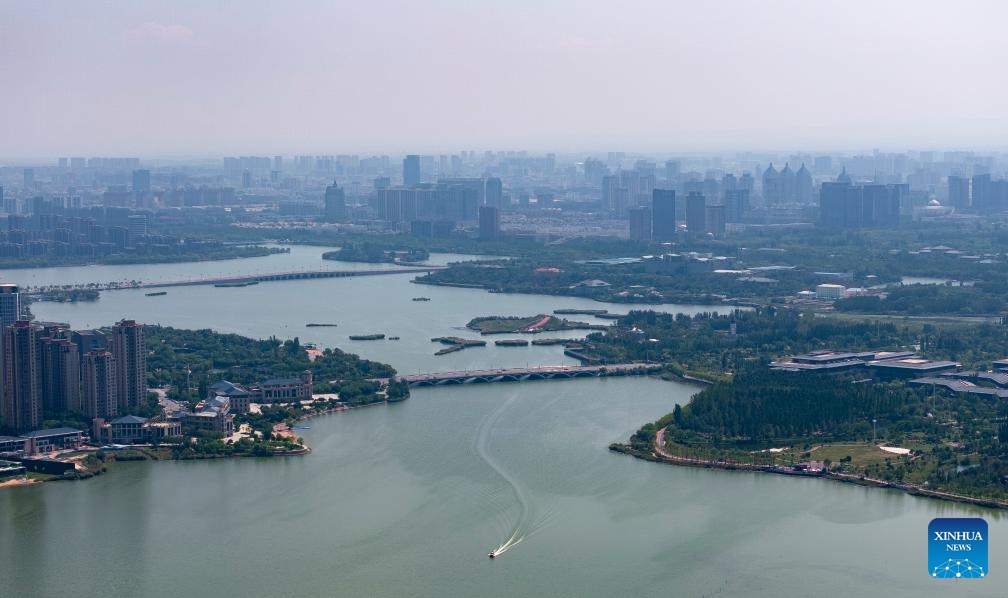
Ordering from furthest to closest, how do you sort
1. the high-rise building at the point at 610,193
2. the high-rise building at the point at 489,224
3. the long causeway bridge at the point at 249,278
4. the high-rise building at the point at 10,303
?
the high-rise building at the point at 610,193, the high-rise building at the point at 489,224, the long causeway bridge at the point at 249,278, the high-rise building at the point at 10,303

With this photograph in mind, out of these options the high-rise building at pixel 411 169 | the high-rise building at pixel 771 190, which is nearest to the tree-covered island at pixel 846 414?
the high-rise building at pixel 771 190

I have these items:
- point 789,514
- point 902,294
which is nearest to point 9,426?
point 789,514

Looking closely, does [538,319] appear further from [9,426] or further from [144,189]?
[144,189]

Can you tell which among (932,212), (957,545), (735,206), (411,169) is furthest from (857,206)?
(957,545)

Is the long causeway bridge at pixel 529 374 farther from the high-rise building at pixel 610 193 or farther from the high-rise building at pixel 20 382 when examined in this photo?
the high-rise building at pixel 610 193

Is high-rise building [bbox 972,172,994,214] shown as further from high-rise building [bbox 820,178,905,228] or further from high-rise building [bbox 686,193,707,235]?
high-rise building [bbox 686,193,707,235]

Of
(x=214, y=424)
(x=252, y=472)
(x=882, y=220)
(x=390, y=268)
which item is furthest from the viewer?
(x=882, y=220)

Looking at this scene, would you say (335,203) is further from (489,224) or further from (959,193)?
(959,193)
